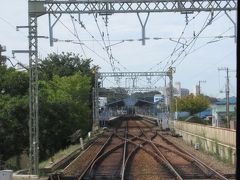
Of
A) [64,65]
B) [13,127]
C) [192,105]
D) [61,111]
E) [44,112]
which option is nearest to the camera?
[13,127]

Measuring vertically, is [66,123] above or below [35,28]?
below

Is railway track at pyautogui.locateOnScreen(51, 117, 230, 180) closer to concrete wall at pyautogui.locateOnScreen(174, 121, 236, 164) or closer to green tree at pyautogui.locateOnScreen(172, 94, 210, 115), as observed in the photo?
concrete wall at pyautogui.locateOnScreen(174, 121, 236, 164)

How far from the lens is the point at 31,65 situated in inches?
859

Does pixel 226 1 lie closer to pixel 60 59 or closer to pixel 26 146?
pixel 26 146

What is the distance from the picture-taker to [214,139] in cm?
3466

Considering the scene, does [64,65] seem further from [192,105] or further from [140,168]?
[140,168]

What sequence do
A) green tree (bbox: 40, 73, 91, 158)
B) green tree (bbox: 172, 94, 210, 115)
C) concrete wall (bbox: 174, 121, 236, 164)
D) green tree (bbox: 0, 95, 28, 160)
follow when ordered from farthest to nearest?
green tree (bbox: 172, 94, 210, 115)
green tree (bbox: 40, 73, 91, 158)
green tree (bbox: 0, 95, 28, 160)
concrete wall (bbox: 174, 121, 236, 164)

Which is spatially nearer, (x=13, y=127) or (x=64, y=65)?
(x=13, y=127)

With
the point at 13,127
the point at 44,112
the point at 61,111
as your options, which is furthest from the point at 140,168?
the point at 61,111

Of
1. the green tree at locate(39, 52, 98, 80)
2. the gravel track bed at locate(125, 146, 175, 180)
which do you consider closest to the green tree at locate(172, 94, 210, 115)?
the green tree at locate(39, 52, 98, 80)

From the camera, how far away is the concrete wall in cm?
2877

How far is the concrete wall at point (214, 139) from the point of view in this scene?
2877 centimetres

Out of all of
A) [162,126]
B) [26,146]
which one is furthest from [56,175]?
[162,126]

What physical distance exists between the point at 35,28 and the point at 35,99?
113 inches
